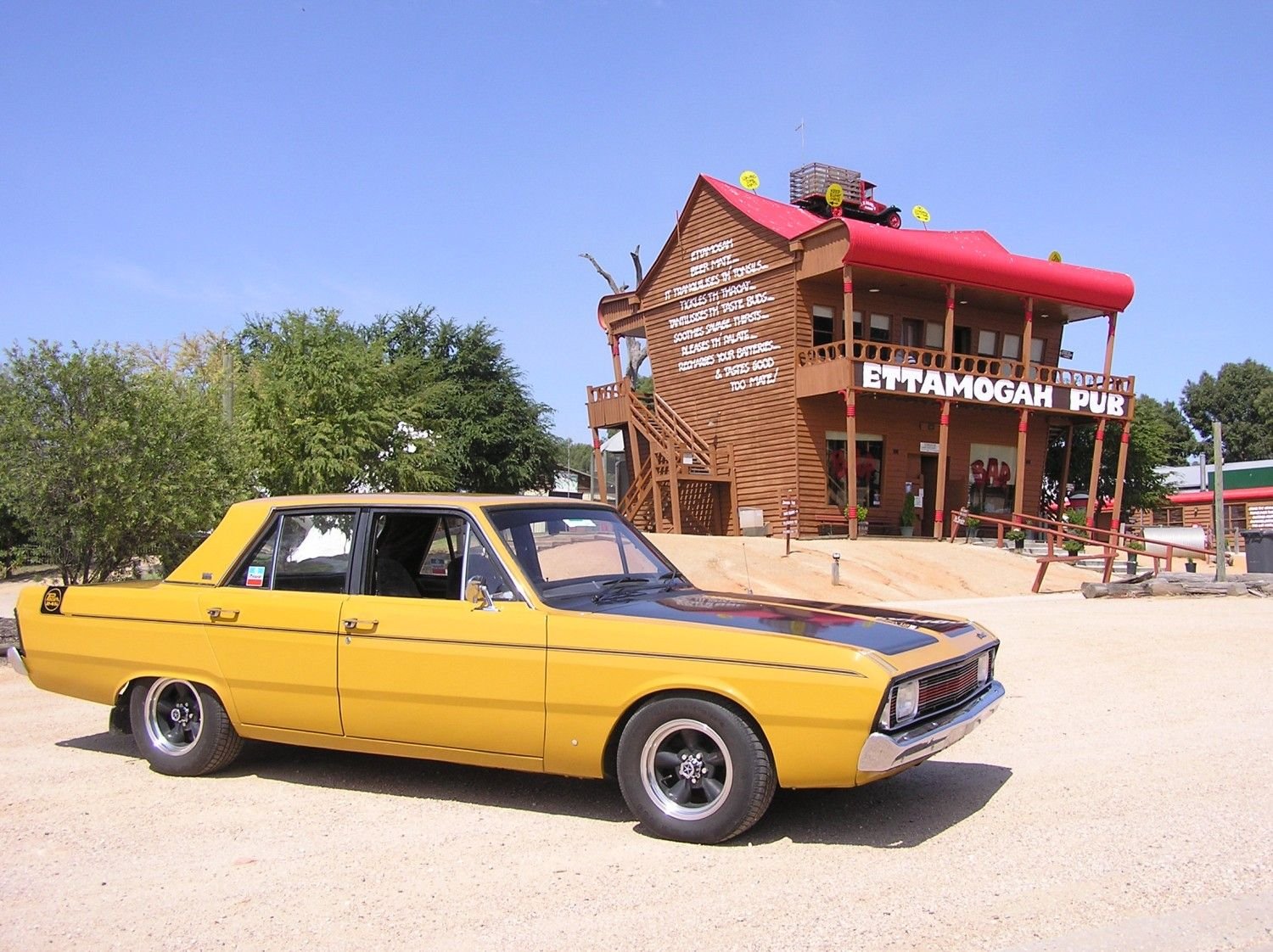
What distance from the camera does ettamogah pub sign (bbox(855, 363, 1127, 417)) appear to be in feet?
85.6

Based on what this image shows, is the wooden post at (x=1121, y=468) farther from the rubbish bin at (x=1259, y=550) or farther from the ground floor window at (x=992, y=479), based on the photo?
the rubbish bin at (x=1259, y=550)

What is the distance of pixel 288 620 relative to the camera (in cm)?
557

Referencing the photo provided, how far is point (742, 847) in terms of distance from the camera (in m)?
4.55

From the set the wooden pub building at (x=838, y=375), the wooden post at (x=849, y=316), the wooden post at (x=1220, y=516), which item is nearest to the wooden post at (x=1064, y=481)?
the wooden pub building at (x=838, y=375)

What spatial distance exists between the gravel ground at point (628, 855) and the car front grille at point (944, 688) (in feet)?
1.80

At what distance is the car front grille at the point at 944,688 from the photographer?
15.0ft

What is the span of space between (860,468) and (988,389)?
3.80m

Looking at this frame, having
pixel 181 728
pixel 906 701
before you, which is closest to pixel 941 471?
pixel 181 728

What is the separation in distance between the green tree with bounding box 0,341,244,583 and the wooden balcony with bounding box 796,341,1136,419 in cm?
1560

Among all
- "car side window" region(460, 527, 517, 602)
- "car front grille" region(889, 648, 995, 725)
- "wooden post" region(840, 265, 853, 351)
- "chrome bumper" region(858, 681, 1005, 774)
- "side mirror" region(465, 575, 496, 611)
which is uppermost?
"wooden post" region(840, 265, 853, 351)

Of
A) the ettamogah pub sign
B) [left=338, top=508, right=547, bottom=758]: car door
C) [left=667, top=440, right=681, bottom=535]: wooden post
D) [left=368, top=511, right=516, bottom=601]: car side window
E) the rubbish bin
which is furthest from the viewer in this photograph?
[left=667, top=440, right=681, bottom=535]: wooden post

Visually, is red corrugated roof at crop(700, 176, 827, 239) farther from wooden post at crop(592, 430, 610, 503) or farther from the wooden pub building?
wooden post at crop(592, 430, 610, 503)

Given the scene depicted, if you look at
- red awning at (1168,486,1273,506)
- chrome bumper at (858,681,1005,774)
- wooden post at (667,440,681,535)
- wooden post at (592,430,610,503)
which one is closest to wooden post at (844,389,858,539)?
wooden post at (667,440,681,535)

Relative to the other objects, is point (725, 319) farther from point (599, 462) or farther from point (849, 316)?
point (599, 462)
